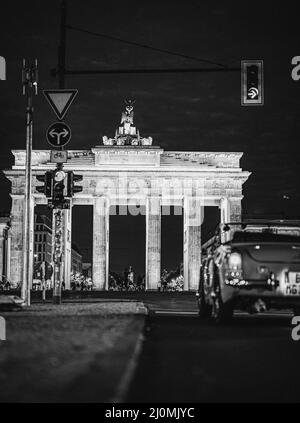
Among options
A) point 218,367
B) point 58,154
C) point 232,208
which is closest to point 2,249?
point 232,208

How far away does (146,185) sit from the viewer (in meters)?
92.7

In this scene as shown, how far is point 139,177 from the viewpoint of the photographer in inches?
3629

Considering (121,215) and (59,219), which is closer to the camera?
(59,219)

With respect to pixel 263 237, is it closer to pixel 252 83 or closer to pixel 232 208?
pixel 252 83

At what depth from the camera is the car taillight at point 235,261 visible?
1447 cm

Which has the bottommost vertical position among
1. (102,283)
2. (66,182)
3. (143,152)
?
(102,283)

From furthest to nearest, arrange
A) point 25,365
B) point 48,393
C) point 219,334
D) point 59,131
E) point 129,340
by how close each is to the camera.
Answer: point 59,131 < point 219,334 < point 129,340 < point 25,365 < point 48,393

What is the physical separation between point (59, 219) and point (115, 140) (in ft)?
226

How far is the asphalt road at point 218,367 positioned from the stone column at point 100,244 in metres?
79.6

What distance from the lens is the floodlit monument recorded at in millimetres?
91062

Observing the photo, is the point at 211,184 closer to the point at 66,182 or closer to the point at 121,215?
the point at 121,215

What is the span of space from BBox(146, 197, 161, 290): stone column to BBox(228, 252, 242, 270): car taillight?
79.3 meters

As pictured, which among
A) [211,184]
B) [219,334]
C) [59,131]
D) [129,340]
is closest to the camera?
[129,340]
